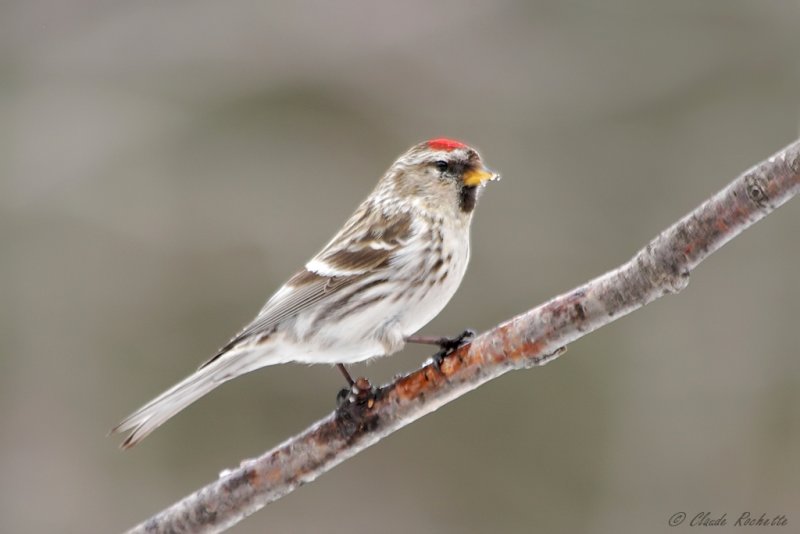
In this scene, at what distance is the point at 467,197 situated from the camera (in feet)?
9.18

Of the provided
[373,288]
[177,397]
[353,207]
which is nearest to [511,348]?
[373,288]

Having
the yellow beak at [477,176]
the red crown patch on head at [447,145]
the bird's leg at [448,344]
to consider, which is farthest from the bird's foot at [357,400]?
the red crown patch on head at [447,145]

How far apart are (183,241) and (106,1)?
1610 millimetres

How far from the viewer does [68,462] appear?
4.75 metres

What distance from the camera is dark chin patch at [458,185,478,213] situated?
9.15ft

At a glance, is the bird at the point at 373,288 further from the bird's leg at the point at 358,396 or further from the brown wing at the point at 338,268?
the bird's leg at the point at 358,396

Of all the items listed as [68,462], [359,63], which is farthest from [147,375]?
[359,63]

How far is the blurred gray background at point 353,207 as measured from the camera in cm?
457

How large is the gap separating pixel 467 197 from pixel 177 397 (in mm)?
979

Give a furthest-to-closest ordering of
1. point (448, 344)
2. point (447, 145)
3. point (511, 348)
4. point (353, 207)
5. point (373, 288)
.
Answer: point (353, 207), point (447, 145), point (373, 288), point (448, 344), point (511, 348)

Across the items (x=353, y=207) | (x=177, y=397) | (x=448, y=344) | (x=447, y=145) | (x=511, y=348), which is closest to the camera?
(x=511, y=348)

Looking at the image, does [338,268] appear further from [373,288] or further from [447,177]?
[447,177]

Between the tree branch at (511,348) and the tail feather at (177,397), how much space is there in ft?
0.73

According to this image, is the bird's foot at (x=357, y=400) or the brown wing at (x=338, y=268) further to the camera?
the brown wing at (x=338, y=268)
